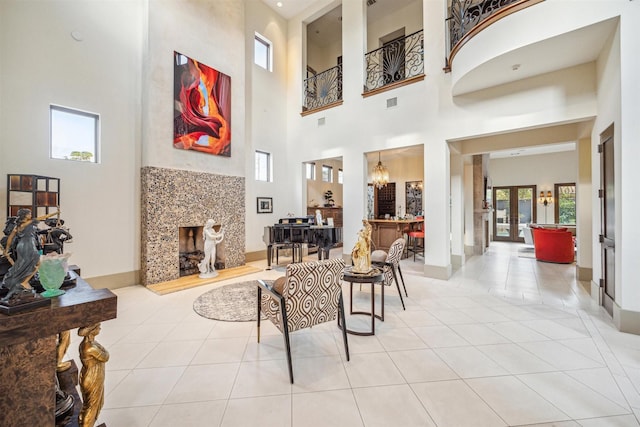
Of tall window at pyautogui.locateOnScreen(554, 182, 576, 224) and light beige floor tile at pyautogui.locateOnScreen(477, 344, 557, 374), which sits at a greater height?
tall window at pyautogui.locateOnScreen(554, 182, 576, 224)

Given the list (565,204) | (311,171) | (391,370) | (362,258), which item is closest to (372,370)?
(391,370)

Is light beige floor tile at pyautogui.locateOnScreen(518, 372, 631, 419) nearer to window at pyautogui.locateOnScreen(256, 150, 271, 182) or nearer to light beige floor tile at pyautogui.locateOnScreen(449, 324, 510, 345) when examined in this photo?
light beige floor tile at pyautogui.locateOnScreen(449, 324, 510, 345)

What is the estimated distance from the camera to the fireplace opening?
608 centimetres

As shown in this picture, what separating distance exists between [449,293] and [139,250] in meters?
5.84

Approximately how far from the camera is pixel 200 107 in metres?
5.96

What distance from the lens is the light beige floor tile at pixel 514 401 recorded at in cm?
187

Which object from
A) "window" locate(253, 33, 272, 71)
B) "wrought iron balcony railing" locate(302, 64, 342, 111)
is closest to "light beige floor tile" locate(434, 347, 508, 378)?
"wrought iron balcony railing" locate(302, 64, 342, 111)

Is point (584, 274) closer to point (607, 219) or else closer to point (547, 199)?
point (607, 219)

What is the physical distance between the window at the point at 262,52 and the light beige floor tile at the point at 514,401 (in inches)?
333

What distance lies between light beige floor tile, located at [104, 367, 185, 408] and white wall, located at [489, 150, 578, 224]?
1364cm

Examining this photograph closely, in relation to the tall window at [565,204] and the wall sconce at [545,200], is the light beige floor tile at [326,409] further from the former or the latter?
the tall window at [565,204]

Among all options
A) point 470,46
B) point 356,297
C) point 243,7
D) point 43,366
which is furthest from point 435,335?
point 243,7

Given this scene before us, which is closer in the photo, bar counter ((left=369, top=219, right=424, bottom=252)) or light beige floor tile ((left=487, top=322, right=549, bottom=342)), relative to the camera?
light beige floor tile ((left=487, top=322, right=549, bottom=342))

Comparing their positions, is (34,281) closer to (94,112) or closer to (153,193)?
(153,193)
